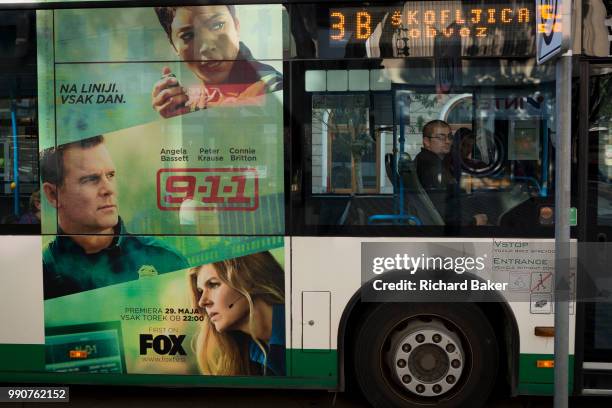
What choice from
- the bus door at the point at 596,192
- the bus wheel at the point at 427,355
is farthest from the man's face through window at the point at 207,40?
the bus door at the point at 596,192

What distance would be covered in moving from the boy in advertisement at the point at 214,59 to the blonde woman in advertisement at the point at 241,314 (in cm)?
116

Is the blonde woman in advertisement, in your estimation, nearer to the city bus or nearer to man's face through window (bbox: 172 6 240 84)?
the city bus

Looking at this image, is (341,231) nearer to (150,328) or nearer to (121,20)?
(150,328)

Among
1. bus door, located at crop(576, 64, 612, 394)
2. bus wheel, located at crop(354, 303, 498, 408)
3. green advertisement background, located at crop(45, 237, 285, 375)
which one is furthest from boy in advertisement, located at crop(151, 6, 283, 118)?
bus door, located at crop(576, 64, 612, 394)

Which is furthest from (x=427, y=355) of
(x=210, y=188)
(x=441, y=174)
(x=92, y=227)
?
(x=92, y=227)

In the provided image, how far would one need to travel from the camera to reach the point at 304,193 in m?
4.43

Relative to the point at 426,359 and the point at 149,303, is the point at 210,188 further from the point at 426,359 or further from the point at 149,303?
the point at 426,359

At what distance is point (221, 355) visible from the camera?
453 centimetres

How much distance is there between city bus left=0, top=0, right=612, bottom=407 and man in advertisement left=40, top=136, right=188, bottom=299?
16 mm

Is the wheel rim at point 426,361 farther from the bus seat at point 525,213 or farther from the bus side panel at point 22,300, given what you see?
the bus side panel at point 22,300

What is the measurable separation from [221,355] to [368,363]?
1.07 metres

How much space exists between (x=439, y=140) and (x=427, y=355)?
1.54 m

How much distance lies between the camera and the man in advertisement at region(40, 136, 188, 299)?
4.51m

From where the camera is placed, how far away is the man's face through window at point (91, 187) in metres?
4.52
